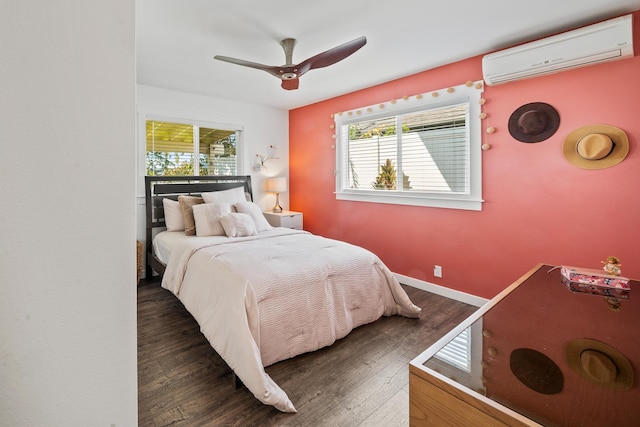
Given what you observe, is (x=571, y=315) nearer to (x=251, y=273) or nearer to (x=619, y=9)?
(x=251, y=273)

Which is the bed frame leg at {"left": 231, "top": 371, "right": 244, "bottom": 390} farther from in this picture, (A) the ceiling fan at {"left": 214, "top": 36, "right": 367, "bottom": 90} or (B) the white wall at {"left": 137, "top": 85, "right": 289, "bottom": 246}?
(B) the white wall at {"left": 137, "top": 85, "right": 289, "bottom": 246}

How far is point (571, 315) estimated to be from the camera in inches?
42.6

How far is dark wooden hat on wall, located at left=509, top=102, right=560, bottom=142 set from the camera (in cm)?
256

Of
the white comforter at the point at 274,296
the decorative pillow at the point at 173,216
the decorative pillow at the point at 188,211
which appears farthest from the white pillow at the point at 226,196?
the white comforter at the point at 274,296

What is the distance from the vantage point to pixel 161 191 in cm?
391

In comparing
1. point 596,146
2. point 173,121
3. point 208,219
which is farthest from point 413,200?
point 173,121

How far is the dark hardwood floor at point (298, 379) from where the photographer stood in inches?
65.7

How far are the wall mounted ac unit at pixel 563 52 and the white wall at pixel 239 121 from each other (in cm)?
313

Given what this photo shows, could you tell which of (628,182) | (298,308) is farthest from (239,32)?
(628,182)

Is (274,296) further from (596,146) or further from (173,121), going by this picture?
(173,121)

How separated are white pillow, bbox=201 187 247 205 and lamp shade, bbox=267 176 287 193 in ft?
1.86

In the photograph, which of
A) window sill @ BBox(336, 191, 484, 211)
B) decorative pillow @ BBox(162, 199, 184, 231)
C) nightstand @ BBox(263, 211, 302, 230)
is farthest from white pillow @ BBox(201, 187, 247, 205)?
window sill @ BBox(336, 191, 484, 211)

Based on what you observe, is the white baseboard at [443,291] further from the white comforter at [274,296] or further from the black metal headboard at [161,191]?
the black metal headboard at [161,191]

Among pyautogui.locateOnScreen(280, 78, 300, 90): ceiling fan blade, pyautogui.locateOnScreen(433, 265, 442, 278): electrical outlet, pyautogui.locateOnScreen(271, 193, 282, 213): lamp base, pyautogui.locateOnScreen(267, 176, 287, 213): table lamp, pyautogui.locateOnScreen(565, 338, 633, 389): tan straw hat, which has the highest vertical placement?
pyautogui.locateOnScreen(280, 78, 300, 90): ceiling fan blade
